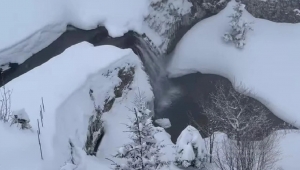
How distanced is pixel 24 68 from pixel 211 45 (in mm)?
13220

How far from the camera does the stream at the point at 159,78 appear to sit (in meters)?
30.0

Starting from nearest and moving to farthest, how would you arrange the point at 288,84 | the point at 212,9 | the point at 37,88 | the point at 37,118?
1. the point at 37,118
2. the point at 37,88
3. the point at 288,84
4. the point at 212,9

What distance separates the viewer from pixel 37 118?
2141cm

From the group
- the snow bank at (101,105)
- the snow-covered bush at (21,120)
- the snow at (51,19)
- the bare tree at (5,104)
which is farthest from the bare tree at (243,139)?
the bare tree at (5,104)

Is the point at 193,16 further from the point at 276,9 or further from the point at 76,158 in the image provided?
the point at 76,158

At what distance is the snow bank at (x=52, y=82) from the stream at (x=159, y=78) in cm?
382

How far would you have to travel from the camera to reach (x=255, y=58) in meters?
33.8

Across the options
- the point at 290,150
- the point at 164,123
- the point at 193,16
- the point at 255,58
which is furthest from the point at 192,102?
the point at 193,16

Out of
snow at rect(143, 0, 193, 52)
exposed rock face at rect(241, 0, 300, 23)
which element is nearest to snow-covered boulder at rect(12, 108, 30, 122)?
snow at rect(143, 0, 193, 52)

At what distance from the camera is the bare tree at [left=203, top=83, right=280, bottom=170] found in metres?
19.7

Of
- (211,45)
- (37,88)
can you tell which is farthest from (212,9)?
(37,88)

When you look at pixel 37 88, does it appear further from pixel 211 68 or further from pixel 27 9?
pixel 211 68

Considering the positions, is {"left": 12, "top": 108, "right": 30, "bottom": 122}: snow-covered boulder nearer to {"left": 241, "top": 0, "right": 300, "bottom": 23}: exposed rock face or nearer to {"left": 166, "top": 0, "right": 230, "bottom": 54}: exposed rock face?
{"left": 166, "top": 0, "right": 230, "bottom": 54}: exposed rock face

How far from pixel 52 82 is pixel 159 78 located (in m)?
10.6
